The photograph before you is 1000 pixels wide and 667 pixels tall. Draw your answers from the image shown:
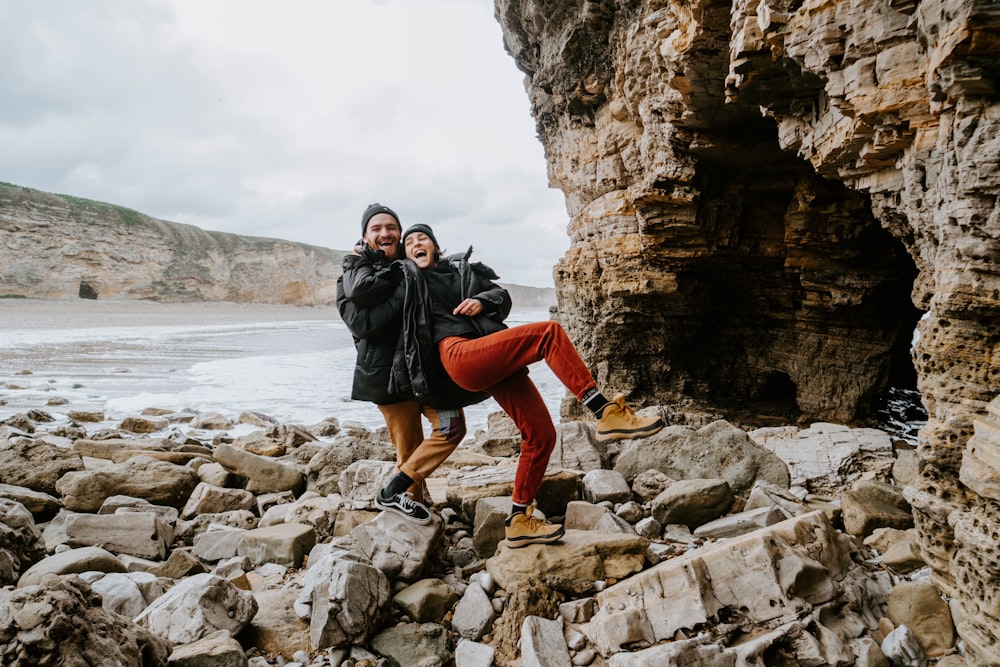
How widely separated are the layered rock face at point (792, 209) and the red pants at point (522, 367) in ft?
6.32

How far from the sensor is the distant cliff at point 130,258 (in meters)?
43.5

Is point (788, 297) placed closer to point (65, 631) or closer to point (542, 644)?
point (542, 644)

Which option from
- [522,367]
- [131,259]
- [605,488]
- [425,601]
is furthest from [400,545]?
[131,259]

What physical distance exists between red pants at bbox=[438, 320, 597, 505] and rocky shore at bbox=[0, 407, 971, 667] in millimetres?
584

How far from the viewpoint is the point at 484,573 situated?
312 cm

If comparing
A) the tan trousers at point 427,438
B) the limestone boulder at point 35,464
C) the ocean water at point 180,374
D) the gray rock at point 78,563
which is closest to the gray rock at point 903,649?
the tan trousers at point 427,438

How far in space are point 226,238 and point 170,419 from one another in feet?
191

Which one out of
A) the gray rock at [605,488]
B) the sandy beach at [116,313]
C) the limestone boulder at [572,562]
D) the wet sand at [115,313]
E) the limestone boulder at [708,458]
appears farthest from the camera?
the sandy beach at [116,313]

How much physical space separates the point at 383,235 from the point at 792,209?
8042 millimetres

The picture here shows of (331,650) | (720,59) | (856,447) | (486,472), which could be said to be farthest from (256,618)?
(720,59)

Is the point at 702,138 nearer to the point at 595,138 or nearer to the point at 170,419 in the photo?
the point at 595,138

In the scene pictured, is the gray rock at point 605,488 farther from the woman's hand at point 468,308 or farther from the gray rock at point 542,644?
the woman's hand at point 468,308

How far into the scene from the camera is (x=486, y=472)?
4.58 m

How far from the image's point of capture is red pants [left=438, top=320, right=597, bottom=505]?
2797 mm
